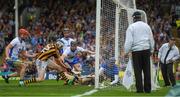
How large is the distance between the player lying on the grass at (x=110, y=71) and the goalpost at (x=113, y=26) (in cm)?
8

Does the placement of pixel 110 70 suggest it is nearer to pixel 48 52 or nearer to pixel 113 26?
pixel 113 26

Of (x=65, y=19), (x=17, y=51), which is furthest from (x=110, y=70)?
(x=65, y=19)

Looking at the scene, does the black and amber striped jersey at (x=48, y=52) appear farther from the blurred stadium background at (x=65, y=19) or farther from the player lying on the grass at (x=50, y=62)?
the blurred stadium background at (x=65, y=19)

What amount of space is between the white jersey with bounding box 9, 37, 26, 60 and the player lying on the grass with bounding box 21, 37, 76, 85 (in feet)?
2.32

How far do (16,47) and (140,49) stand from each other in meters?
5.71

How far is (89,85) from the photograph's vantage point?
73.4 ft

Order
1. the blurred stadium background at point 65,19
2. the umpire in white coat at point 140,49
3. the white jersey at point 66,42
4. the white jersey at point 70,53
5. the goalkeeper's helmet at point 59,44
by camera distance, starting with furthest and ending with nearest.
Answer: the blurred stadium background at point 65,19
the white jersey at point 66,42
the white jersey at point 70,53
the goalkeeper's helmet at point 59,44
the umpire in white coat at point 140,49

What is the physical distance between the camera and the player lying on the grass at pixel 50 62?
889 inches

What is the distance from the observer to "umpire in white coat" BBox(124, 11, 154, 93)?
61.3ft

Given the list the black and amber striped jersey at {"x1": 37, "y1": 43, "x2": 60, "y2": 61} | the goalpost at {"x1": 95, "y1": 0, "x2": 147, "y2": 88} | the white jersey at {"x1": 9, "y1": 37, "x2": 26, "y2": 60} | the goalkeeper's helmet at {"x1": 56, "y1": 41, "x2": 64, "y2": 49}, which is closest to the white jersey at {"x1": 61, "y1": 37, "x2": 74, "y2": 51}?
the goalkeeper's helmet at {"x1": 56, "y1": 41, "x2": 64, "y2": 49}

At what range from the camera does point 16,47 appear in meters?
23.2

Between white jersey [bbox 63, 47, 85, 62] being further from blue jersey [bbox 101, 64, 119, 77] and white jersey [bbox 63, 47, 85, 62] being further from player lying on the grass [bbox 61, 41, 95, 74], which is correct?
blue jersey [bbox 101, 64, 119, 77]

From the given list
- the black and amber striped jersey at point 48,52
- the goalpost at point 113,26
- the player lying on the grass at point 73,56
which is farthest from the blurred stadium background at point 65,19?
the black and amber striped jersey at point 48,52

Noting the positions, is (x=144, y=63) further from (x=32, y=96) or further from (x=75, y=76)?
(x=75, y=76)
